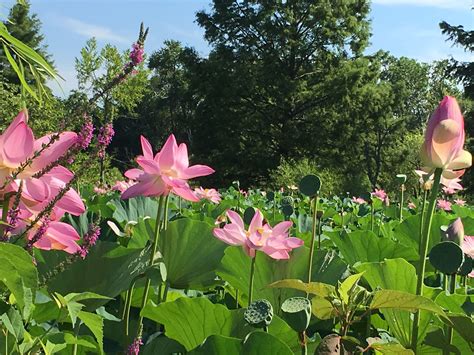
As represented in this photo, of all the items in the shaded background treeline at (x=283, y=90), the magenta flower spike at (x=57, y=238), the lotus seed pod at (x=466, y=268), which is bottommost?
the magenta flower spike at (x=57, y=238)

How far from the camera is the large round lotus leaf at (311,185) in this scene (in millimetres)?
1001

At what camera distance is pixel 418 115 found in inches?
1411

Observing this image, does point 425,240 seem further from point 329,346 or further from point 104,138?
point 104,138

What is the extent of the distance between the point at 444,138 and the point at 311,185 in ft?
1.06

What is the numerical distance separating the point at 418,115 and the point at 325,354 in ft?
121

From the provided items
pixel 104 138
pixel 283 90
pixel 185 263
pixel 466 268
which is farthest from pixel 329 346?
pixel 283 90

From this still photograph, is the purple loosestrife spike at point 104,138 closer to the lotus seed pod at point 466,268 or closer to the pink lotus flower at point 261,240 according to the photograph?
the pink lotus flower at point 261,240

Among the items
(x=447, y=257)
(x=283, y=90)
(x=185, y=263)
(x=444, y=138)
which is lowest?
(x=185, y=263)

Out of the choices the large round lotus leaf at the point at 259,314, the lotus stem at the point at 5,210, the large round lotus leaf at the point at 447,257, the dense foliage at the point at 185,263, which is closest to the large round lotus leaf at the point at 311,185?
the dense foliage at the point at 185,263

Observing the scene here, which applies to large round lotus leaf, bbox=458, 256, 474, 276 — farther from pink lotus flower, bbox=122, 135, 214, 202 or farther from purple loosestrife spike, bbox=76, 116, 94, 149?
purple loosestrife spike, bbox=76, 116, 94, 149

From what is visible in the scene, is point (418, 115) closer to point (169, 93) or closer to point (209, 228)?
point (169, 93)

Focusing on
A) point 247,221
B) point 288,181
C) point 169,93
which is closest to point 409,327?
point 247,221

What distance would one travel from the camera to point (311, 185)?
1.00 metres

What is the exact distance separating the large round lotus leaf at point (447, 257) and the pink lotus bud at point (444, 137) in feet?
0.32
